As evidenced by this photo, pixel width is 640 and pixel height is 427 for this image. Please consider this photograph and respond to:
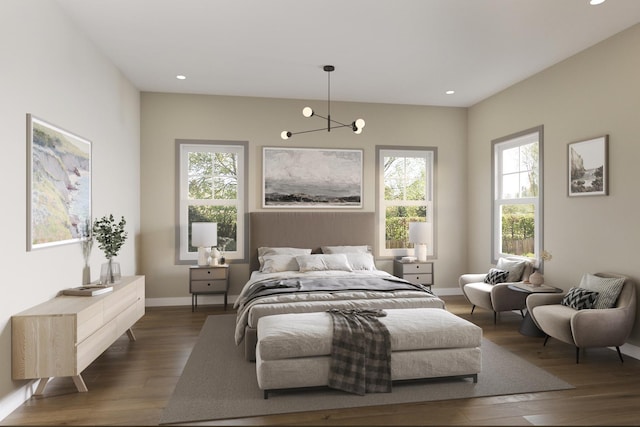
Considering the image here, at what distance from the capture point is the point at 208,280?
5.33 meters

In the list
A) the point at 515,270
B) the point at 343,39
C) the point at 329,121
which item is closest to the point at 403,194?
the point at 329,121

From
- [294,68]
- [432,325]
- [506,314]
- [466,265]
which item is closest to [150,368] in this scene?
[432,325]

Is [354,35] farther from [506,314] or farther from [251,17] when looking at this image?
[506,314]

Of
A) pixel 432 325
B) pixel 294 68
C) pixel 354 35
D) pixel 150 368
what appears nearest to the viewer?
pixel 432 325

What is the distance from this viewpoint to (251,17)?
3.49 meters

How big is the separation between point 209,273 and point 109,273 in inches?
65.2

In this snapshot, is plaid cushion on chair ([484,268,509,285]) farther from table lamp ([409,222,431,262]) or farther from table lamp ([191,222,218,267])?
table lamp ([191,222,218,267])

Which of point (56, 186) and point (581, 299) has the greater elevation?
point (56, 186)

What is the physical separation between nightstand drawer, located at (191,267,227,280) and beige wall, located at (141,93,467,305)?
443mm

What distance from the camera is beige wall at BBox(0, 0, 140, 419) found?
2.57 m

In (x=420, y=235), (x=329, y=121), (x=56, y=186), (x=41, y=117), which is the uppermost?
(x=329, y=121)

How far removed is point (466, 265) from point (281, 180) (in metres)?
→ 3.16

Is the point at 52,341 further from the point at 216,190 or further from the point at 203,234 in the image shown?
the point at 216,190

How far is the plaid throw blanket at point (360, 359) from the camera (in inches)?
110
